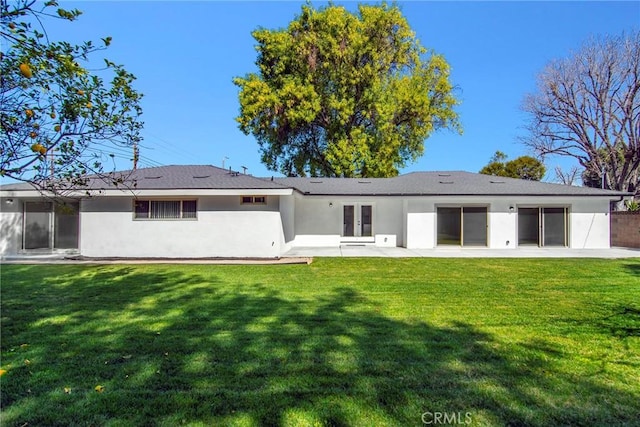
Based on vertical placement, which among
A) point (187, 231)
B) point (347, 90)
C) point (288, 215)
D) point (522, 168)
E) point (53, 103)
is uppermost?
point (347, 90)

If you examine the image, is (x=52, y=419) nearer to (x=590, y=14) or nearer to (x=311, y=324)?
(x=311, y=324)

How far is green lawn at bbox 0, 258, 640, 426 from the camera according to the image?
2803 millimetres

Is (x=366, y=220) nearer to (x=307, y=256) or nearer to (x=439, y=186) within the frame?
(x=439, y=186)

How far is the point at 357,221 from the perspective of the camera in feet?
57.5

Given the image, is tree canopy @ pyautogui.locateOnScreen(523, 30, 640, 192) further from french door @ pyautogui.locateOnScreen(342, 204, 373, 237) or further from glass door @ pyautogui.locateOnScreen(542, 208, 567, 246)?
french door @ pyautogui.locateOnScreen(342, 204, 373, 237)

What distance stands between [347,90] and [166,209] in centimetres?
1621

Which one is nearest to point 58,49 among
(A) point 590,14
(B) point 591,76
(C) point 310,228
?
(C) point 310,228

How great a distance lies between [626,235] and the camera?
701 inches

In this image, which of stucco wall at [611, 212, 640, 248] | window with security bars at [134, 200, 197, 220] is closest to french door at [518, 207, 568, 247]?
stucco wall at [611, 212, 640, 248]

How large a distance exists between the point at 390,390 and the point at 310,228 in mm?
14539

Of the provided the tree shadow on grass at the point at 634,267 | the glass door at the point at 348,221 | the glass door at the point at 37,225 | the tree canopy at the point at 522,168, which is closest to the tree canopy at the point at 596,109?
the tree canopy at the point at 522,168

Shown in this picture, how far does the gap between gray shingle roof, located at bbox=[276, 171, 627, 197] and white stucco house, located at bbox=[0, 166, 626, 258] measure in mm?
52

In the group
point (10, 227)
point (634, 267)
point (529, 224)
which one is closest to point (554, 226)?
point (529, 224)

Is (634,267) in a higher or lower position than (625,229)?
lower
